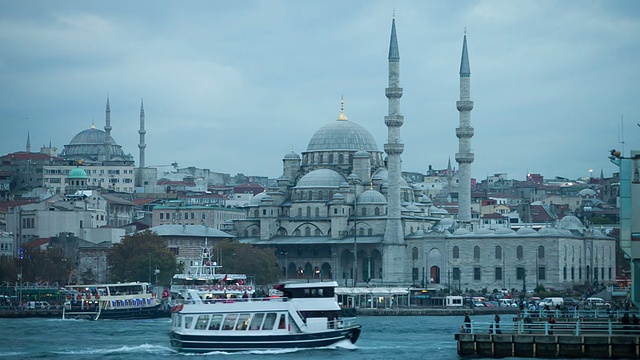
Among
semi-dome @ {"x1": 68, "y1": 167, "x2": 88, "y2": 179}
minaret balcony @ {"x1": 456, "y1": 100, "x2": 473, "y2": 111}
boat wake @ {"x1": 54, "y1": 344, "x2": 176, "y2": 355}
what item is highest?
minaret balcony @ {"x1": 456, "y1": 100, "x2": 473, "y2": 111}

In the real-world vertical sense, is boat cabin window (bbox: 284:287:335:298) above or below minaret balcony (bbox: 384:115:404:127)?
below

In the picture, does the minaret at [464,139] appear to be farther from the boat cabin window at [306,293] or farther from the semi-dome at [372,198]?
the boat cabin window at [306,293]

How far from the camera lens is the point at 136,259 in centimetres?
9175

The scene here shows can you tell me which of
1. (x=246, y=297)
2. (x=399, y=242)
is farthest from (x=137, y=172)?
(x=246, y=297)

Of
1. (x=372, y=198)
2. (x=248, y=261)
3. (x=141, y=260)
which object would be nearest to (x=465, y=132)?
(x=372, y=198)

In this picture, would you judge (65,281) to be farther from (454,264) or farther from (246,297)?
(246,297)

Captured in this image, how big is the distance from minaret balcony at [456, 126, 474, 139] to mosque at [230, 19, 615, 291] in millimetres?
94

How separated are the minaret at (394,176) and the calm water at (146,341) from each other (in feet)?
80.2

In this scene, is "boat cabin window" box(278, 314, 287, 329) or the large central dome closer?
"boat cabin window" box(278, 314, 287, 329)

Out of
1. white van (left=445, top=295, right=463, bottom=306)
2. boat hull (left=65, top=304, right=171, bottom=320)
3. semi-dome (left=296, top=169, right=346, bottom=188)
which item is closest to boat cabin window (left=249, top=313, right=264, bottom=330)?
boat hull (left=65, top=304, right=171, bottom=320)

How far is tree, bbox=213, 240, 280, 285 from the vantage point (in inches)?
3728

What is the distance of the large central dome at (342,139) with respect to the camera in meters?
115

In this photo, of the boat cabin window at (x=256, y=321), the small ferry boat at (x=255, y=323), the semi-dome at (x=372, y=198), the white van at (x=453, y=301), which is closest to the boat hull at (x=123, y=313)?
the white van at (x=453, y=301)

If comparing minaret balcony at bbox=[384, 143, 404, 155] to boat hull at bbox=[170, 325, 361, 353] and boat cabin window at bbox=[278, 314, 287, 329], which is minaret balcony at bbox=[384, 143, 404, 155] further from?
boat cabin window at bbox=[278, 314, 287, 329]
